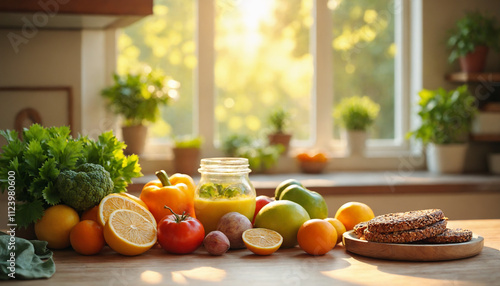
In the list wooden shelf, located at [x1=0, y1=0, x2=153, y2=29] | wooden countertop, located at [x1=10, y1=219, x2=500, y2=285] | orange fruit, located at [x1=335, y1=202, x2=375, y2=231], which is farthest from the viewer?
wooden shelf, located at [x1=0, y1=0, x2=153, y2=29]

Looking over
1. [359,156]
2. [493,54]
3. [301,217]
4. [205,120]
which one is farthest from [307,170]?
[301,217]

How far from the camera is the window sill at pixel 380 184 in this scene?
287 centimetres

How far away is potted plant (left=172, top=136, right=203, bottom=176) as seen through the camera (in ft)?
10.6

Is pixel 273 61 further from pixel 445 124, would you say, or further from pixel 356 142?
pixel 445 124

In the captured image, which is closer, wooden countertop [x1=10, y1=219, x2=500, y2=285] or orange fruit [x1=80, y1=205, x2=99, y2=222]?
wooden countertop [x1=10, y1=219, x2=500, y2=285]

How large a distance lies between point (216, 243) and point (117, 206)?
0.82ft

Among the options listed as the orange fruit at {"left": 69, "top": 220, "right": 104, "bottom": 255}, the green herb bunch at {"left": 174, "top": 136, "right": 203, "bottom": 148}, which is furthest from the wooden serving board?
the green herb bunch at {"left": 174, "top": 136, "right": 203, "bottom": 148}

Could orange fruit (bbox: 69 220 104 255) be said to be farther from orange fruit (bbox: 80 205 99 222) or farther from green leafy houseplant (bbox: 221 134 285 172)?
green leafy houseplant (bbox: 221 134 285 172)

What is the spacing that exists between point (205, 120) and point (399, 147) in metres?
1.29

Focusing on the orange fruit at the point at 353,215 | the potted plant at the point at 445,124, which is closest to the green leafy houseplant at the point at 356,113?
the potted plant at the point at 445,124

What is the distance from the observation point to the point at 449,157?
341cm

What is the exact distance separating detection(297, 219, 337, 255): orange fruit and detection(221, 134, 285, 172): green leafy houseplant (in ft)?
6.29

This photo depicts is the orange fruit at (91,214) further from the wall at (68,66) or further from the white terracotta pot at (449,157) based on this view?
the white terracotta pot at (449,157)

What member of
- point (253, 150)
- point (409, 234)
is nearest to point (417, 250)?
point (409, 234)
